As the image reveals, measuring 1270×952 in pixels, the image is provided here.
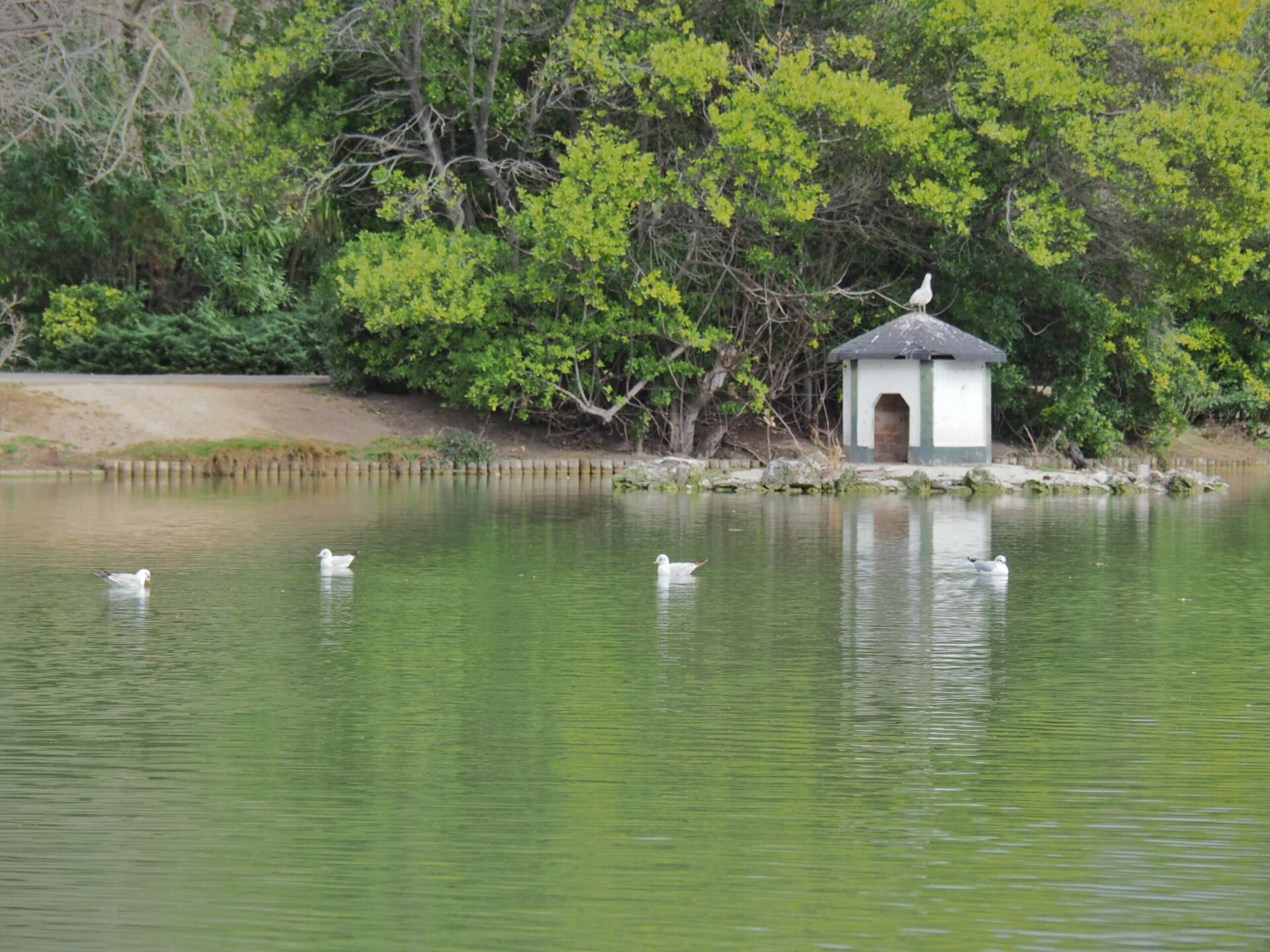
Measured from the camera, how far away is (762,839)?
383 inches

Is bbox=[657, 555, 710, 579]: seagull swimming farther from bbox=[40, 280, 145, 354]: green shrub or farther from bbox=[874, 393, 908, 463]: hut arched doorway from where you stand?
bbox=[40, 280, 145, 354]: green shrub

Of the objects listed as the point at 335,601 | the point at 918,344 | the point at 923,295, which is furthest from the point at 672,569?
the point at 923,295

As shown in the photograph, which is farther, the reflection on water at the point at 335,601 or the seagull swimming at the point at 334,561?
the seagull swimming at the point at 334,561

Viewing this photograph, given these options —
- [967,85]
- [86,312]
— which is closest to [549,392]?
[967,85]

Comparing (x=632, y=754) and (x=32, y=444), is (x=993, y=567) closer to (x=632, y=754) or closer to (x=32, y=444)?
(x=632, y=754)

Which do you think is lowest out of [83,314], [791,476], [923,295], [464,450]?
[791,476]

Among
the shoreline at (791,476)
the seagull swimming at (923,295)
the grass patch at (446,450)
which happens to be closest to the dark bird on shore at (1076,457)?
A: the shoreline at (791,476)

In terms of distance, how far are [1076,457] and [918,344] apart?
20.6 feet

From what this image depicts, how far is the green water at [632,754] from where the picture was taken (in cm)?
853

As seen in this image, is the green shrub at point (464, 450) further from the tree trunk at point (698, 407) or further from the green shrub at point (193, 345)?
the green shrub at point (193, 345)

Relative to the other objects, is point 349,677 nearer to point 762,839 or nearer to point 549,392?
point 762,839

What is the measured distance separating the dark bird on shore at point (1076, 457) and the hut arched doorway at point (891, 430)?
4.59 meters

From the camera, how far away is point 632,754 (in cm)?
1174

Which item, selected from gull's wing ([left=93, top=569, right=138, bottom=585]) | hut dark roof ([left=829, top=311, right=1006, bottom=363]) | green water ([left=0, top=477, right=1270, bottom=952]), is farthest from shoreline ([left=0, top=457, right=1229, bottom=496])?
gull's wing ([left=93, top=569, right=138, bottom=585])
